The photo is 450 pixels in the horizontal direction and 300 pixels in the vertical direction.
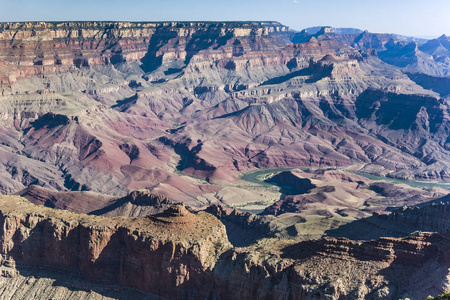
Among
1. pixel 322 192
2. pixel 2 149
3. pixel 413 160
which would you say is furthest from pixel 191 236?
pixel 413 160

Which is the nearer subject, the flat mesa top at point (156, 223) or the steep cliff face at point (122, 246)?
the steep cliff face at point (122, 246)

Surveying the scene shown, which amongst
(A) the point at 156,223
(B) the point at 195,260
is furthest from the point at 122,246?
(B) the point at 195,260

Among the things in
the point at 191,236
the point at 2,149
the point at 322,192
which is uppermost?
the point at 2,149

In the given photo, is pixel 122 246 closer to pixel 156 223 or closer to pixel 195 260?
pixel 156 223

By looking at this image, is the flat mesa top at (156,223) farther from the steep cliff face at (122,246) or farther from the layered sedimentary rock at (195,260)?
the layered sedimentary rock at (195,260)

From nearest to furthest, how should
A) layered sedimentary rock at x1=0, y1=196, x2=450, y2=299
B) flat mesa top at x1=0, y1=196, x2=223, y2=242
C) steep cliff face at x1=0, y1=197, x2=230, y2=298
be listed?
layered sedimentary rock at x1=0, y1=196, x2=450, y2=299 → steep cliff face at x1=0, y1=197, x2=230, y2=298 → flat mesa top at x1=0, y1=196, x2=223, y2=242

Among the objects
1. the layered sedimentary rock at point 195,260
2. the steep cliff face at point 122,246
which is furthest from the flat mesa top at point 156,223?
the layered sedimentary rock at point 195,260

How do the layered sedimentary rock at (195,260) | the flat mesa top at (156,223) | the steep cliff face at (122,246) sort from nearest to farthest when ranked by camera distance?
the layered sedimentary rock at (195,260) → the steep cliff face at (122,246) → the flat mesa top at (156,223)

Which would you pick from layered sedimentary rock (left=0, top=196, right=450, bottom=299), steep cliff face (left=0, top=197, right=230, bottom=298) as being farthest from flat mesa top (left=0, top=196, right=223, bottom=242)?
layered sedimentary rock (left=0, top=196, right=450, bottom=299)

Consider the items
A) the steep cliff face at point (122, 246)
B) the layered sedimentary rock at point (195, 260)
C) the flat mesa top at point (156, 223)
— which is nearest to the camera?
the layered sedimentary rock at point (195, 260)

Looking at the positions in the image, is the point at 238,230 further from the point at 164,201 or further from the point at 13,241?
the point at 13,241

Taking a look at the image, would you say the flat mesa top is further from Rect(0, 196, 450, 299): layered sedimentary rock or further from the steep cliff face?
Rect(0, 196, 450, 299): layered sedimentary rock
